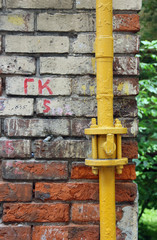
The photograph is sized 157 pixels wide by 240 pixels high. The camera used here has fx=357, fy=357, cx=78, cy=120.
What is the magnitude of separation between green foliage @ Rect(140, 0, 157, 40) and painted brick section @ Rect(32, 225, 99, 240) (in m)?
4.27

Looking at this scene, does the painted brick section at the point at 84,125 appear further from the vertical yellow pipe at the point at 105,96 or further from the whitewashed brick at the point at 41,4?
the whitewashed brick at the point at 41,4

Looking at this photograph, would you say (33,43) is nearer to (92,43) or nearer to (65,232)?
(92,43)

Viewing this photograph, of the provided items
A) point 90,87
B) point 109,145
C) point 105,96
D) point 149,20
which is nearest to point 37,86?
point 90,87

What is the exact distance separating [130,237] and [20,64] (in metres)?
0.96

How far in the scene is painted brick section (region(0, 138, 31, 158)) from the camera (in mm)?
1662

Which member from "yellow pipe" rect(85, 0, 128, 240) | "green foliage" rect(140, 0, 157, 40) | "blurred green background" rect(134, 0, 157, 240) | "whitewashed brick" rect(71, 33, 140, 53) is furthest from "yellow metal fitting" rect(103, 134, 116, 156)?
"green foliage" rect(140, 0, 157, 40)

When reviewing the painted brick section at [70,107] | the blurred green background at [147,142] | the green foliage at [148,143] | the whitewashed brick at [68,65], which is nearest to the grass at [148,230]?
the blurred green background at [147,142]

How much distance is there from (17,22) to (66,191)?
32.5 inches

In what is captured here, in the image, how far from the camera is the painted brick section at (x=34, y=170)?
166 centimetres

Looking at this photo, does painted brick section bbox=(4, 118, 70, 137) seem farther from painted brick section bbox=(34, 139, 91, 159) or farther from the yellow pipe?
the yellow pipe

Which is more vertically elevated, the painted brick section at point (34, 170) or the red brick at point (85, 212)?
the painted brick section at point (34, 170)

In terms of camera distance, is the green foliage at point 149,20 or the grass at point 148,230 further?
the green foliage at point 149,20

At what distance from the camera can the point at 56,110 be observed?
1.67 m

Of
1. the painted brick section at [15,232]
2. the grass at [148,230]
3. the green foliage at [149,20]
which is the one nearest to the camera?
the painted brick section at [15,232]
